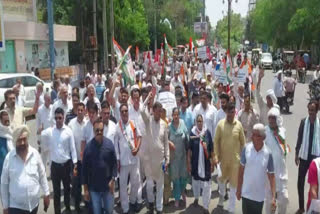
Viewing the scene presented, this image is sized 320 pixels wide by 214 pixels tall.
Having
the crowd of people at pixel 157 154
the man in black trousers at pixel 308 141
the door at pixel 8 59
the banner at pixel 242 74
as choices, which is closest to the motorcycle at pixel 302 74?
the door at pixel 8 59

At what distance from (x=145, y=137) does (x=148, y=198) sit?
0.92 metres

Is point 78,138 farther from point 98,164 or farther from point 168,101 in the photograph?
point 168,101

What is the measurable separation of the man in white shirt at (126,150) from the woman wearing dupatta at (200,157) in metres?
0.88

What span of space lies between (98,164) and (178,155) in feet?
6.37

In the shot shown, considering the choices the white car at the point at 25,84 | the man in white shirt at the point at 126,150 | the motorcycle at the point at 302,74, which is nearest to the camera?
the man in white shirt at the point at 126,150

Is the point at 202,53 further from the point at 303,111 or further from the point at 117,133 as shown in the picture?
the point at 117,133

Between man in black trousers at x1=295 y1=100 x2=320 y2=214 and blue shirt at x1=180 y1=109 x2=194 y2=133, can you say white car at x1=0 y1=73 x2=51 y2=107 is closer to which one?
blue shirt at x1=180 y1=109 x2=194 y2=133

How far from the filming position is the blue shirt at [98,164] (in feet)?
18.5

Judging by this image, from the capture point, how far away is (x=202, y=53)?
719 inches

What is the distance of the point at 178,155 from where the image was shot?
7.28 m

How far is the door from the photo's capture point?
23.5 metres

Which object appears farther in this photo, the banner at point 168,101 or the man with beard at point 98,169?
the banner at point 168,101

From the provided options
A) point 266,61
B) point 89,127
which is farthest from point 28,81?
point 266,61

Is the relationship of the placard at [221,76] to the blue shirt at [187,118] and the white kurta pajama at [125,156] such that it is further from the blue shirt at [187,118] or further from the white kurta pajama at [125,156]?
the white kurta pajama at [125,156]
